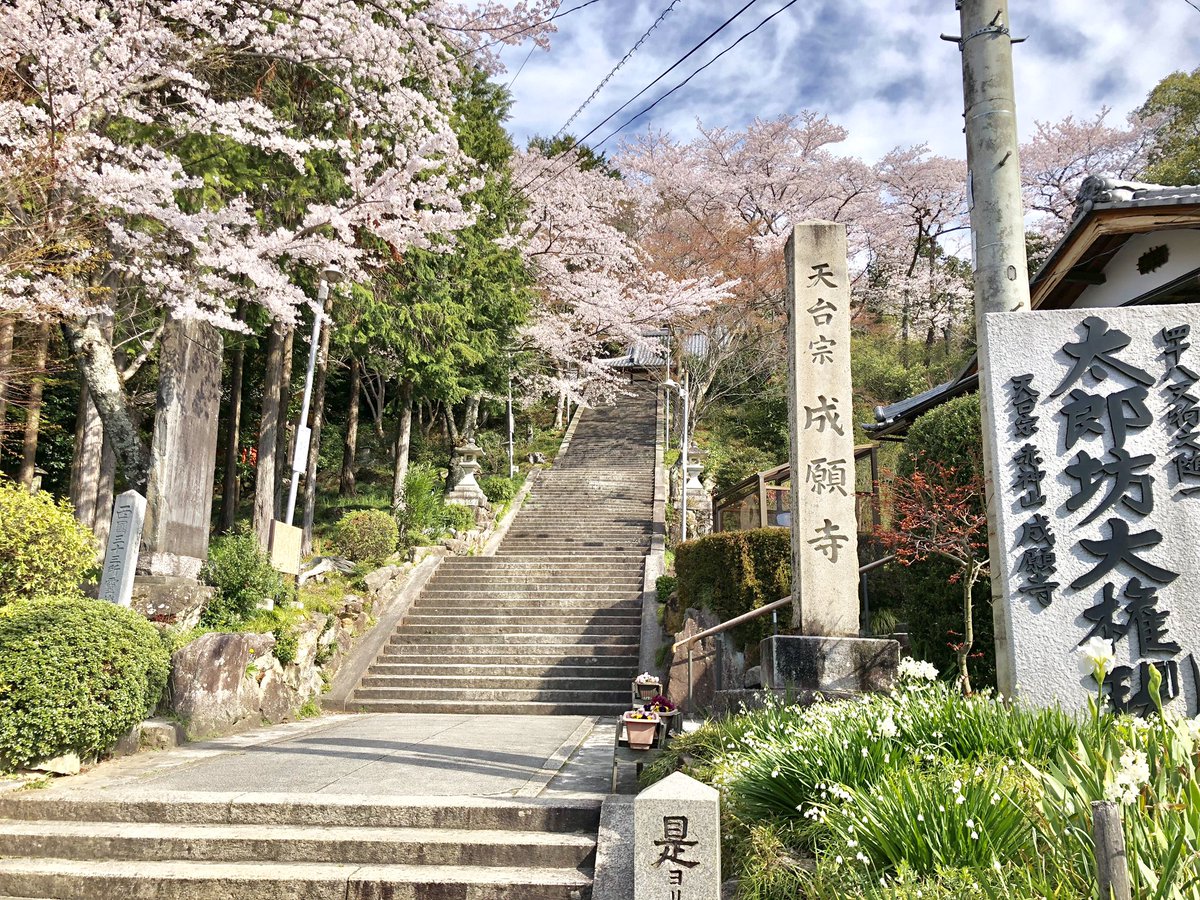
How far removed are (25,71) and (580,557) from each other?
11.9 m

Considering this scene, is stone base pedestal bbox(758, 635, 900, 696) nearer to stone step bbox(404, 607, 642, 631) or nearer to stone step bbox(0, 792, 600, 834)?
stone step bbox(0, 792, 600, 834)

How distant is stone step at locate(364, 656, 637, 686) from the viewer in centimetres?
1234

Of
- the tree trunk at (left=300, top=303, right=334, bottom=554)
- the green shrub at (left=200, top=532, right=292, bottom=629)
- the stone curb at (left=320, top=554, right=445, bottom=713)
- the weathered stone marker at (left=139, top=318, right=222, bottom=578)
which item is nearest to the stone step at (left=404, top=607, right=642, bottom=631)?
the stone curb at (left=320, top=554, right=445, bottom=713)

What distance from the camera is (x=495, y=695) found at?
11844 millimetres

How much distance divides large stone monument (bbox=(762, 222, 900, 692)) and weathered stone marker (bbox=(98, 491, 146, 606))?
6.17 m

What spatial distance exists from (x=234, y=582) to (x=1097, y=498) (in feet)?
30.7

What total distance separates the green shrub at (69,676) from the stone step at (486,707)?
4938mm

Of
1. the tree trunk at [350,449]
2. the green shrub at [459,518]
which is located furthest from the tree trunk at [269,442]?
the tree trunk at [350,449]

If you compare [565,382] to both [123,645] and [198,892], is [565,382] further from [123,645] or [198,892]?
[198,892]

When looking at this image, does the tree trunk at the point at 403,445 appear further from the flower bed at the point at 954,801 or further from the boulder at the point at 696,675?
the flower bed at the point at 954,801

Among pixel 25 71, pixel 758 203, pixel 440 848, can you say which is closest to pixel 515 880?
pixel 440 848

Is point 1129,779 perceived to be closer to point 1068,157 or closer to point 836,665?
point 836,665

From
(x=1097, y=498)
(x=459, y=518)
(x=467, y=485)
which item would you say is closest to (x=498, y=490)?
(x=467, y=485)

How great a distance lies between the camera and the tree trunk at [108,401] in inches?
386
